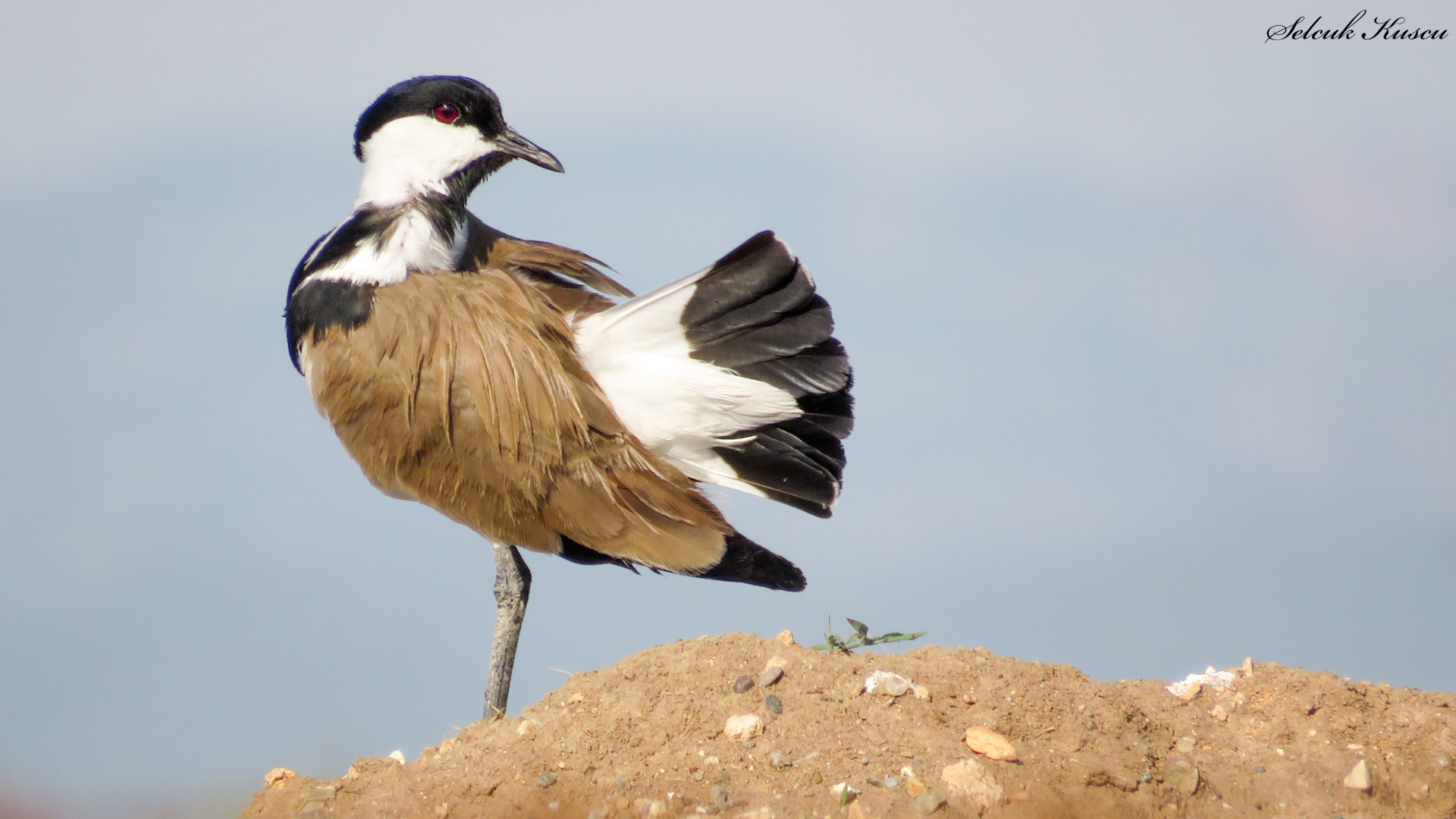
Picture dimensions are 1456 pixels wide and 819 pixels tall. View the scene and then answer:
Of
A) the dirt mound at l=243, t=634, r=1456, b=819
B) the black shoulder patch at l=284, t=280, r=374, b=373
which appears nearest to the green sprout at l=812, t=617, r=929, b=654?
the dirt mound at l=243, t=634, r=1456, b=819

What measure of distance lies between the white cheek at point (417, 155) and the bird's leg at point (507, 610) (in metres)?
1.46

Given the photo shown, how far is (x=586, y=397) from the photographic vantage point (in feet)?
12.5

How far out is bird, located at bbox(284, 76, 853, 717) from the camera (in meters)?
3.73

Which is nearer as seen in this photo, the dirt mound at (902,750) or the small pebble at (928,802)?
the small pebble at (928,802)

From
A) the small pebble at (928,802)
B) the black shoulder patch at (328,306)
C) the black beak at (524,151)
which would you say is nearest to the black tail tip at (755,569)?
the small pebble at (928,802)

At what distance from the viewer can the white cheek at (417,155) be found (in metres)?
4.16

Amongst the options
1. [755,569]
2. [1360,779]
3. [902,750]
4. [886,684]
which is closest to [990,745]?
[902,750]

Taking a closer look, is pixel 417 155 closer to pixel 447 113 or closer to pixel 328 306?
pixel 447 113

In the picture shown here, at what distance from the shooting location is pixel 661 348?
3.84 m

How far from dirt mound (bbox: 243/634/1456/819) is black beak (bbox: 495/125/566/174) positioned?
6.53 feet

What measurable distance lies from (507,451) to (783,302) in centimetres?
111

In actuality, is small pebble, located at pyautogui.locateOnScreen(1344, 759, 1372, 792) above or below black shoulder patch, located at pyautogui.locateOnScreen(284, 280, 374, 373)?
below

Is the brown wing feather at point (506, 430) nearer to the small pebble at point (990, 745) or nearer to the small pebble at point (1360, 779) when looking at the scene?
the small pebble at point (990, 745)

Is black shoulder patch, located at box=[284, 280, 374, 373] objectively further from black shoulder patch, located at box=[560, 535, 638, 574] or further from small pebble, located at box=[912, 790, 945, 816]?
small pebble, located at box=[912, 790, 945, 816]
